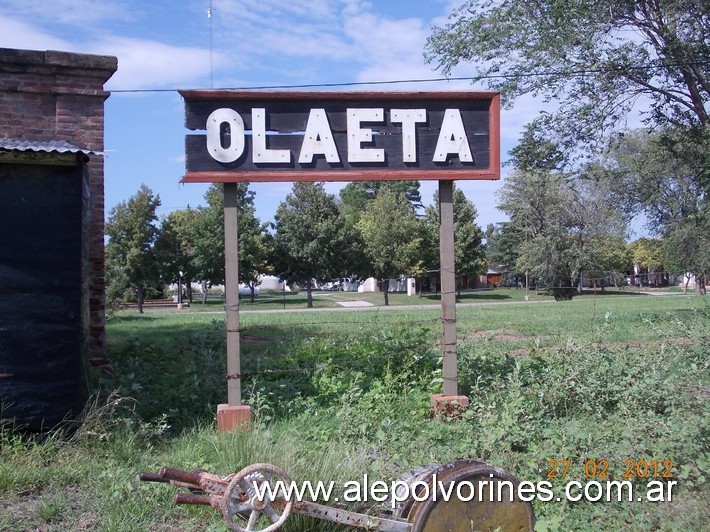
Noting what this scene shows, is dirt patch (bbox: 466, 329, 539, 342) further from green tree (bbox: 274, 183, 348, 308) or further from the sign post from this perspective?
green tree (bbox: 274, 183, 348, 308)

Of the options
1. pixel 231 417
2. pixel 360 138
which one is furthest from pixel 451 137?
pixel 231 417

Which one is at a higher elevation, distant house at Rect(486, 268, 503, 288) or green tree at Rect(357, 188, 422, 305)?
green tree at Rect(357, 188, 422, 305)

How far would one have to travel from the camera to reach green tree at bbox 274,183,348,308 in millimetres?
39938

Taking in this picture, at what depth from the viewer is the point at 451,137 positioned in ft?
22.9

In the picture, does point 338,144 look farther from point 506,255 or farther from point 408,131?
point 506,255

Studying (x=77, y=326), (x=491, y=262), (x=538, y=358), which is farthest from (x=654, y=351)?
(x=491, y=262)

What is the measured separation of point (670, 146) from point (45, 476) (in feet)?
57.9

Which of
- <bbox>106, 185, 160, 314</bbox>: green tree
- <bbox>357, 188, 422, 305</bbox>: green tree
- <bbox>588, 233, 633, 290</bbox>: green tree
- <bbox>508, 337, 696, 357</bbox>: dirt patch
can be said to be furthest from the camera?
<bbox>588, 233, 633, 290</bbox>: green tree

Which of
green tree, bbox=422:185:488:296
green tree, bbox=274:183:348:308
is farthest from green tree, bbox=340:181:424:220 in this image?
green tree, bbox=274:183:348:308

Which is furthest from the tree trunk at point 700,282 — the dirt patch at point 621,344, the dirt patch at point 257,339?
the dirt patch at point 257,339

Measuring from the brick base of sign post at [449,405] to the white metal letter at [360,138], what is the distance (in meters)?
2.50

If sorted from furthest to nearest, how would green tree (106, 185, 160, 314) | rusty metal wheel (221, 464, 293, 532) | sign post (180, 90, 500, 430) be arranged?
green tree (106, 185, 160, 314), sign post (180, 90, 500, 430), rusty metal wheel (221, 464, 293, 532)

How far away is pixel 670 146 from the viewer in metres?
18.1

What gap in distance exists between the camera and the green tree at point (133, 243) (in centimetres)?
3538
